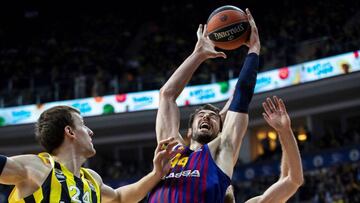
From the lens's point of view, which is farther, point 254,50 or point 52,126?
point 254,50

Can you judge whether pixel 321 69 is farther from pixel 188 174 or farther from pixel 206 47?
pixel 188 174

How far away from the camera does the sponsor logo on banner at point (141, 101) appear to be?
20578mm

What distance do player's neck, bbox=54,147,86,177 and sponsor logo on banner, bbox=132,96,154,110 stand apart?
16473 millimetres

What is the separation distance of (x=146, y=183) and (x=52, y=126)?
0.90 metres

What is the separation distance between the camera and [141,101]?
20703 millimetres

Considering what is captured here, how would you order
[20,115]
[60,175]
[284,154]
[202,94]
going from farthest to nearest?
[20,115]
[202,94]
[284,154]
[60,175]

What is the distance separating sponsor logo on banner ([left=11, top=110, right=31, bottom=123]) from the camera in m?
21.2

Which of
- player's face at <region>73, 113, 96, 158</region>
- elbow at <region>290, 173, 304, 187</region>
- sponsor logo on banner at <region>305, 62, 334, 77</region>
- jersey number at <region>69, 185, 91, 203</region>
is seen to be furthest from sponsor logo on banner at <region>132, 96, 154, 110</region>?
jersey number at <region>69, 185, 91, 203</region>

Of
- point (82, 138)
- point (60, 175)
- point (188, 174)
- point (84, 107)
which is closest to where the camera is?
point (60, 175)

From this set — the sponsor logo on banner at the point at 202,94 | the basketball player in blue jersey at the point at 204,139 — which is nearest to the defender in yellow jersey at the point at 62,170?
the basketball player in blue jersey at the point at 204,139

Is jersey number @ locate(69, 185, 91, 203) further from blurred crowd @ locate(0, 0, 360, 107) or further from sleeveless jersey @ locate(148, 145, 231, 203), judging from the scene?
blurred crowd @ locate(0, 0, 360, 107)

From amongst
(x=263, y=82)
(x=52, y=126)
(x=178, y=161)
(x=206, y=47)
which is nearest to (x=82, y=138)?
(x=52, y=126)

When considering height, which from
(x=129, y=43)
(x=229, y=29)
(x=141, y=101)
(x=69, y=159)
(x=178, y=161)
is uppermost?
(x=129, y=43)

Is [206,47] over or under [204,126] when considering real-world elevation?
over
